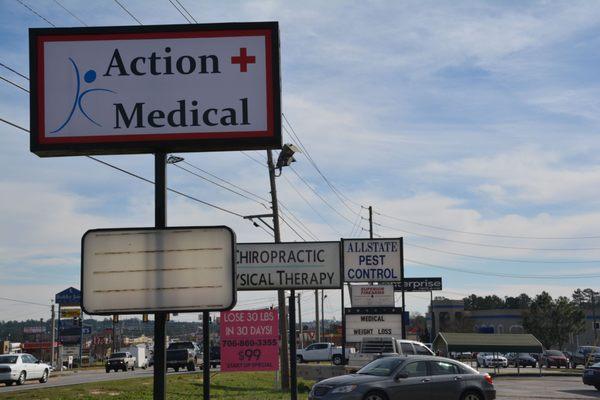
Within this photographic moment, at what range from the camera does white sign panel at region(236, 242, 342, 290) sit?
48.5 feet

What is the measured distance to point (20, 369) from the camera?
3550 cm

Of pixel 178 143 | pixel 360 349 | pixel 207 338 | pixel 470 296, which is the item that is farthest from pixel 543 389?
pixel 470 296

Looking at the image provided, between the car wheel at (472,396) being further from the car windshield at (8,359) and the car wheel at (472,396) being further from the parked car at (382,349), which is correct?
the car windshield at (8,359)

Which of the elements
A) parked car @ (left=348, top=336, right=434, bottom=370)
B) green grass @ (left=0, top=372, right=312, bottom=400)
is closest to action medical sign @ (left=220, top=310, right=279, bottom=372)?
green grass @ (left=0, top=372, right=312, bottom=400)

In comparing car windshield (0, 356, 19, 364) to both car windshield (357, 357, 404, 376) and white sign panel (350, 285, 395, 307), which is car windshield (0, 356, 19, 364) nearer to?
white sign panel (350, 285, 395, 307)

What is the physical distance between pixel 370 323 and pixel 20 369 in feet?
55.0

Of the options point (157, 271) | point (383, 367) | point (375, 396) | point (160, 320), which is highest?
point (157, 271)

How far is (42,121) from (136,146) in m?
0.80

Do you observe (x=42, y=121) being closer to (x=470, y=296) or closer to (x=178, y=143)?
(x=178, y=143)

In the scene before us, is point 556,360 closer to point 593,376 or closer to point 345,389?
point 593,376

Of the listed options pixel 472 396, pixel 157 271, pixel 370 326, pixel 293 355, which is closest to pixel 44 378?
pixel 370 326

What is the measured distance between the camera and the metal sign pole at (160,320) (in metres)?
6.11

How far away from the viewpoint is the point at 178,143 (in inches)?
249

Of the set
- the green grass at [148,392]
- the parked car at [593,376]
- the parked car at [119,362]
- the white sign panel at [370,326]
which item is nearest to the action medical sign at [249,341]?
the green grass at [148,392]
